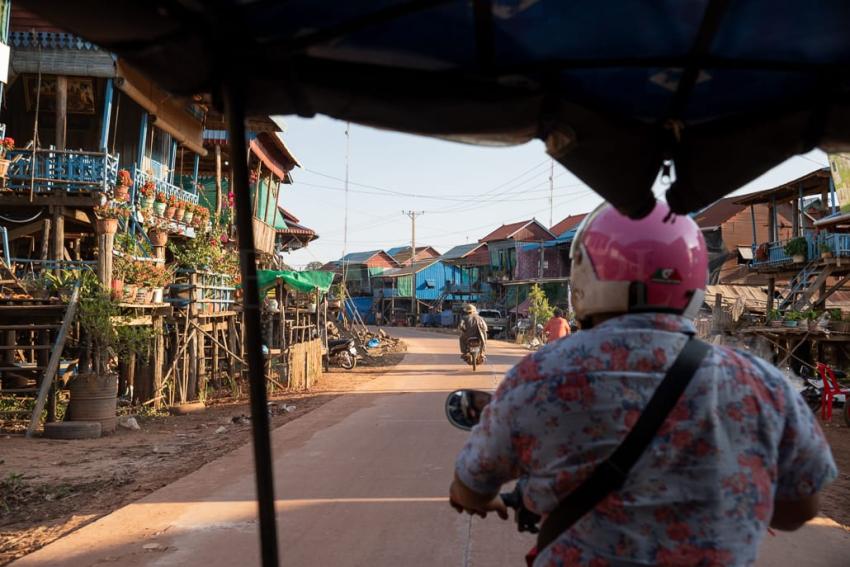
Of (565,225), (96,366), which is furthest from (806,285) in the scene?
(565,225)

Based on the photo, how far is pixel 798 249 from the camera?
2342cm

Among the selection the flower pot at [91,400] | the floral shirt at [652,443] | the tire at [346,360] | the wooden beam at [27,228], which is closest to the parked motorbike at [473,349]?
the tire at [346,360]

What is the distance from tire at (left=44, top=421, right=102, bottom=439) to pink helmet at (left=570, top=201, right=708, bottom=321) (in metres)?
9.31

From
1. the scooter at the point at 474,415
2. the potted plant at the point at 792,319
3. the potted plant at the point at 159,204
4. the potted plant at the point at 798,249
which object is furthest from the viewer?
the potted plant at the point at 798,249

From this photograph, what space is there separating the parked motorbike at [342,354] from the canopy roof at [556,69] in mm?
20606

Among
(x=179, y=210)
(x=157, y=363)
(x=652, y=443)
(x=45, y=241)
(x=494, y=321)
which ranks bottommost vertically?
(x=157, y=363)

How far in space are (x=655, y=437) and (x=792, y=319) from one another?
18.5 meters

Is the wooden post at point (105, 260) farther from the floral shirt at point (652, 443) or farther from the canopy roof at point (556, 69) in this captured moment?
the floral shirt at point (652, 443)

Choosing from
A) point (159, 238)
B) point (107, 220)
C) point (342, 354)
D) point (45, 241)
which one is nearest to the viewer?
point (107, 220)

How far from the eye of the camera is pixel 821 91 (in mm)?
2125

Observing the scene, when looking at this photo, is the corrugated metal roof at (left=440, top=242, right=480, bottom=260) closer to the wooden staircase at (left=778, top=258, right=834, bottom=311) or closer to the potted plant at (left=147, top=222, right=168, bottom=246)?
the wooden staircase at (left=778, top=258, right=834, bottom=311)

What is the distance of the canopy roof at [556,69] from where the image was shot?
174 cm

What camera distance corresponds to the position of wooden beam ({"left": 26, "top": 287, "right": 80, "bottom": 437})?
9.73m

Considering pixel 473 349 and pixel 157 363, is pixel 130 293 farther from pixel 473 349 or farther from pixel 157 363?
pixel 473 349
